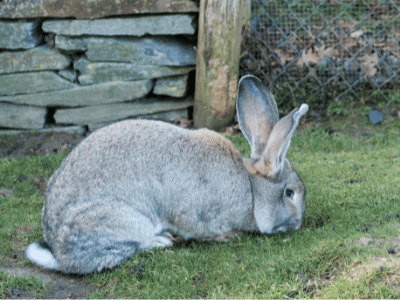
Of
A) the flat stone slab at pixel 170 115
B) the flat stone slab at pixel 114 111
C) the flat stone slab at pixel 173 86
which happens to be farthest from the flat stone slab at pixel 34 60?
the flat stone slab at pixel 173 86

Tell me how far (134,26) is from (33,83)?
1.77 meters

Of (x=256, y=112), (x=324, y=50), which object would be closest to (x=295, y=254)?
(x=256, y=112)

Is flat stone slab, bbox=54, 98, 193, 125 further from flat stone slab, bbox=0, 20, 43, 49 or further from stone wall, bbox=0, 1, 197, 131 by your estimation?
flat stone slab, bbox=0, 20, 43, 49

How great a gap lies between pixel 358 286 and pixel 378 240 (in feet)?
2.27

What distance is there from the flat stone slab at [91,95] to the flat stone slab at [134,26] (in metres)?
0.73

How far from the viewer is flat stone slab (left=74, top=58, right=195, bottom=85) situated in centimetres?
684

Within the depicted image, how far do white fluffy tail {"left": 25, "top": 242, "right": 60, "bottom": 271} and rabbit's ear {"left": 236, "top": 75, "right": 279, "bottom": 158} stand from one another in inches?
75.3

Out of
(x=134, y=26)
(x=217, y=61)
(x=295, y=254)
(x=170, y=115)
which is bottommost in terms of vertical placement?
(x=170, y=115)

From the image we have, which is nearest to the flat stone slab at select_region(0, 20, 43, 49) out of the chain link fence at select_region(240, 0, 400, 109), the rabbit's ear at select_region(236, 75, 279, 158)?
the chain link fence at select_region(240, 0, 400, 109)

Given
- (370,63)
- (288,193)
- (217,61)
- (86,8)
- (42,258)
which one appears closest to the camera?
(42,258)

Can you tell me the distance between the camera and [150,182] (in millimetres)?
3754

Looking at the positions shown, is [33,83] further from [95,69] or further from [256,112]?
[256,112]

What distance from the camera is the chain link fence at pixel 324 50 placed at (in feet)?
22.4

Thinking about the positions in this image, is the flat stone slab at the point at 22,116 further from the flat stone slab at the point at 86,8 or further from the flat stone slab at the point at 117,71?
the flat stone slab at the point at 86,8
